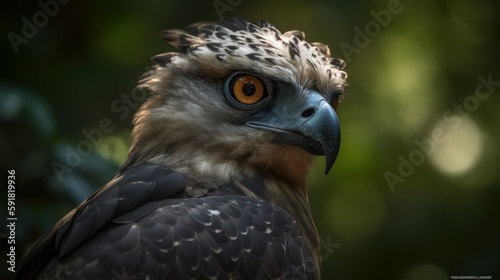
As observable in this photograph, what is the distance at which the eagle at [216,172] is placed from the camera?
9.98ft

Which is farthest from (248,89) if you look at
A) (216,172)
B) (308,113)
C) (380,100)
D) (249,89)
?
(380,100)

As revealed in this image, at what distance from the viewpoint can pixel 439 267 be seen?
6.16m

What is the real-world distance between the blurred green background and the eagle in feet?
4.89

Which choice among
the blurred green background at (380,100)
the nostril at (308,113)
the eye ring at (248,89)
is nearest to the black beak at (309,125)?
the nostril at (308,113)

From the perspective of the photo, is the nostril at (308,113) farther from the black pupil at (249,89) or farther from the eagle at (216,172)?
the black pupil at (249,89)

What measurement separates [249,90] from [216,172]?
452 millimetres

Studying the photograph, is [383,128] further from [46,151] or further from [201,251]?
[201,251]

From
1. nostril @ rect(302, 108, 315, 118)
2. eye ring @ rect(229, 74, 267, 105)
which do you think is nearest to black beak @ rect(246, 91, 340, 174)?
nostril @ rect(302, 108, 315, 118)

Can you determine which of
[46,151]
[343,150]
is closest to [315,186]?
[343,150]

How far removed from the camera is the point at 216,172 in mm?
3562

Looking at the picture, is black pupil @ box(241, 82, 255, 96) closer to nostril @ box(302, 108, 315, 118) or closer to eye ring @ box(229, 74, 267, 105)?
eye ring @ box(229, 74, 267, 105)

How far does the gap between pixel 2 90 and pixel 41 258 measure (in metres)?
1.32

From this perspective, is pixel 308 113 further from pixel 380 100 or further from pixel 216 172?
pixel 380 100

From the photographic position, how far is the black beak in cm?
342
